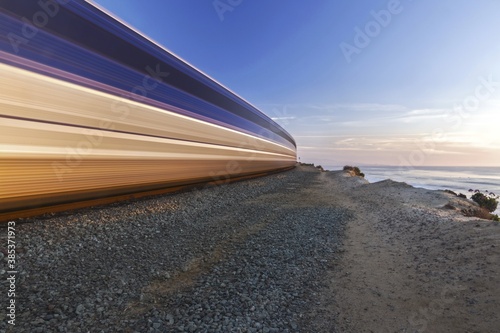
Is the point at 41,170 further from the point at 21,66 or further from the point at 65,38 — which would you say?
the point at 65,38

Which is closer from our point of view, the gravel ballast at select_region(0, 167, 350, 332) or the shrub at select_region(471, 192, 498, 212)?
the gravel ballast at select_region(0, 167, 350, 332)

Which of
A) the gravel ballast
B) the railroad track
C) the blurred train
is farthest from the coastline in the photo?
the blurred train

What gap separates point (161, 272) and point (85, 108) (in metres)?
4.75

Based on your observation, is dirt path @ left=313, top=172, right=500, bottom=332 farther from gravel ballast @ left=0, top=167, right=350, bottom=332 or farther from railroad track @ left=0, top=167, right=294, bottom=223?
railroad track @ left=0, top=167, right=294, bottom=223

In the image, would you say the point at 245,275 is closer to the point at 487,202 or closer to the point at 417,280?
the point at 417,280

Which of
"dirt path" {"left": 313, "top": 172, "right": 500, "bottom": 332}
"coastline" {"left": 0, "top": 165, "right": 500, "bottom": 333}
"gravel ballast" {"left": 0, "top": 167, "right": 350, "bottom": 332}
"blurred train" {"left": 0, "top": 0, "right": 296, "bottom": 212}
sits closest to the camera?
"gravel ballast" {"left": 0, "top": 167, "right": 350, "bottom": 332}

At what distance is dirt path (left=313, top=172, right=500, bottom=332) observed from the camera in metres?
4.47

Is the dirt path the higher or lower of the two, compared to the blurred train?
lower

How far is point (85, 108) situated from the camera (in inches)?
279

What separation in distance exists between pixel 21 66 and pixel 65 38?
1.51m

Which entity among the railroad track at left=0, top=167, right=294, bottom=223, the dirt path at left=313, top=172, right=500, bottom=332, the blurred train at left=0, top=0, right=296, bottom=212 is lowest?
the dirt path at left=313, top=172, right=500, bottom=332

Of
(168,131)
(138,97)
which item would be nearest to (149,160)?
(168,131)

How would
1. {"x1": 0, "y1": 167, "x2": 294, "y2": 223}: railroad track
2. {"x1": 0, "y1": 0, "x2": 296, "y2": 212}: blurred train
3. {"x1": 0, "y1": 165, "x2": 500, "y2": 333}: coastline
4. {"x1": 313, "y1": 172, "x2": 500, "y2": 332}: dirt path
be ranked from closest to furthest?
{"x1": 0, "y1": 165, "x2": 500, "y2": 333}: coastline → {"x1": 313, "y1": 172, "x2": 500, "y2": 332}: dirt path → {"x1": 0, "y1": 0, "x2": 296, "y2": 212}: blurred train → {"x1": 0, "y1": 167, "x2": 294, "y2": 223}: railroad track

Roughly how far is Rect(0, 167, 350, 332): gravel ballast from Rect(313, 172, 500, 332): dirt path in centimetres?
58
